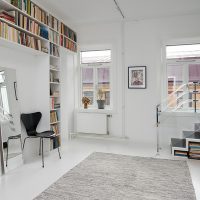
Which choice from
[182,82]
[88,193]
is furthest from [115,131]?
[88,193]

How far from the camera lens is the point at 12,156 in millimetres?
3414

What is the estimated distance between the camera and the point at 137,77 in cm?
507

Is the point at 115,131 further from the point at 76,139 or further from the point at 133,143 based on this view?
the point at 76,139

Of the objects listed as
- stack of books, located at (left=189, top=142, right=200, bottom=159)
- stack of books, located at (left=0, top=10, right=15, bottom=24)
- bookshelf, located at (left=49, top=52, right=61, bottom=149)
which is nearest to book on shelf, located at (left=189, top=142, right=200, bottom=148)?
stack of books, located at (left=189, top=142, right=200, bottom=159)

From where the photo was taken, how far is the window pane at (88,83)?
18.7 feet

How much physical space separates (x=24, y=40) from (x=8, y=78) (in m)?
0.70

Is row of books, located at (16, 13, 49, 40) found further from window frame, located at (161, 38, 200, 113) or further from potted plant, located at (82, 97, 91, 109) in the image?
window frame, located at (161, 38, 200, 113)

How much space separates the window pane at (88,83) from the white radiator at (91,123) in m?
0.49

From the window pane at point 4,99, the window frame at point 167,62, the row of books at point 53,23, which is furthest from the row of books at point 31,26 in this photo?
the window frame at point 167,62

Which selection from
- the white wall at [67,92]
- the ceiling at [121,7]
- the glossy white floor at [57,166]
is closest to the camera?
the glossy white floor at [57,166]

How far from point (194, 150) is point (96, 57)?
3.33 m

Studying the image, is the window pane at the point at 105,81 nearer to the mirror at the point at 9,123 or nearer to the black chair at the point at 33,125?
the black chair at the point at 33,125

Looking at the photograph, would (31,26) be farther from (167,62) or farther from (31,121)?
(167,62)

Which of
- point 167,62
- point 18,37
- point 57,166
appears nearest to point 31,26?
point 18,37
